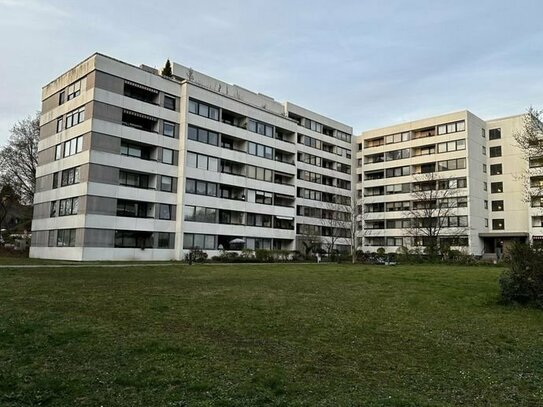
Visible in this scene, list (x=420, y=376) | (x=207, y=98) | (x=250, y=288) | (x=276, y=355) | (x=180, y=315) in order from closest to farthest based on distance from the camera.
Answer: (x=420, y=376) < (x=276, y=355) < (x=180, y=315) < (x=250, y=288) < (x=207, y=98)

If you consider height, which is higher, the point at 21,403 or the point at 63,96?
the point at 63,96

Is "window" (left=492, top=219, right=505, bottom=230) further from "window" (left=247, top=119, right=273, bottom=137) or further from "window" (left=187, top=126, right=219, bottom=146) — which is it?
"window" (left=187, top=126, right=219, bottom=146)

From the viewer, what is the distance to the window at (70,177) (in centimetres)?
4513

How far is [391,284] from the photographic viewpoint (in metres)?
21.2

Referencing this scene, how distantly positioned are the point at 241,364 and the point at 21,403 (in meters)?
3.16

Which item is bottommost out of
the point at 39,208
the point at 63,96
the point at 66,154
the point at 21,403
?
the point at 21,403

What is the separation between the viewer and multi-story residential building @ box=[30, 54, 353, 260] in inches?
1741

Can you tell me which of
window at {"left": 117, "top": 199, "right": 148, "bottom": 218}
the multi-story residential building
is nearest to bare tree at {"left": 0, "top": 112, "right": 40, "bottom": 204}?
the multi-story residential building

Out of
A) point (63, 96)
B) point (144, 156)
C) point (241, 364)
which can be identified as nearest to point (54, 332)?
point (241, 364)

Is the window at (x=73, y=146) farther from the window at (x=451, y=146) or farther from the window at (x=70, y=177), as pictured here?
the window at (x=451, y=146)

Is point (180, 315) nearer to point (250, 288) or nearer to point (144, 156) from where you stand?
point (250, 288)

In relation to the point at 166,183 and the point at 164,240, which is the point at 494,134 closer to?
the point at 166,183

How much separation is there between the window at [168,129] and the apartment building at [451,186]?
33.5 m

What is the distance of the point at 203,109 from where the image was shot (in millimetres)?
53812
